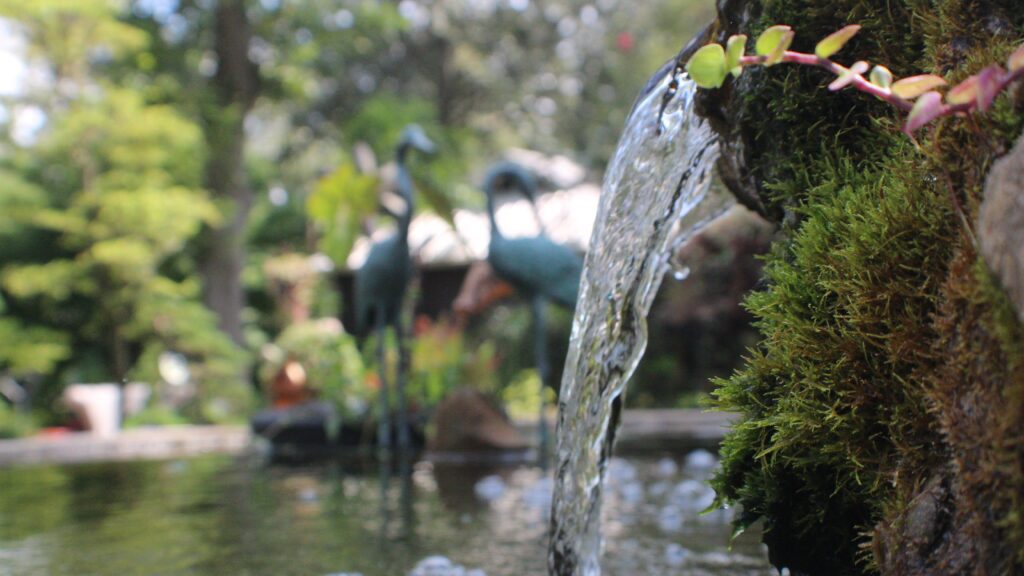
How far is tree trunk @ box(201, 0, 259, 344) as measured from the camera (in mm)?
16891

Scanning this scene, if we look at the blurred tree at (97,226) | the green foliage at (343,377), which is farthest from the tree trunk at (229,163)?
the green foliage at (343,377)

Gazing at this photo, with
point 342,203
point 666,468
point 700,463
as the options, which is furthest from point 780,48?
point 342,203

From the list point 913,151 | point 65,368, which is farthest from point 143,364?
point 913,151

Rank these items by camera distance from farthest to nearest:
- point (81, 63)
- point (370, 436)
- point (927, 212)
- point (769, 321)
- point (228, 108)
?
point (228, 108)
point (81, 63)
point (370, 436)
point (769, 321)
point (927, 212)

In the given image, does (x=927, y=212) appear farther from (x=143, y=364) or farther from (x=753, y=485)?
(x=143, y=364)

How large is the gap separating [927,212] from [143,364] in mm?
14855

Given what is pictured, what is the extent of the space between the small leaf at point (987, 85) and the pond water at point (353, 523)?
6.30 ft

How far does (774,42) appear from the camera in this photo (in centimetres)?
150

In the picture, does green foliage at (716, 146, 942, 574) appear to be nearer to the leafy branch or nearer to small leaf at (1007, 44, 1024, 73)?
the leafy branch

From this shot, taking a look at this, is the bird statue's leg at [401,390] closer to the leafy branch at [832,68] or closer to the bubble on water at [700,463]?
the bubble on water at [700,463]

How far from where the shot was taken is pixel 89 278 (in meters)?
14.6

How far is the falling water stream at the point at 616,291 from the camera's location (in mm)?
2387

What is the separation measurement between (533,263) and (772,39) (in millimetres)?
5856

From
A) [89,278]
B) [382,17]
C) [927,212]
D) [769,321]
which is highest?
[382,17]
